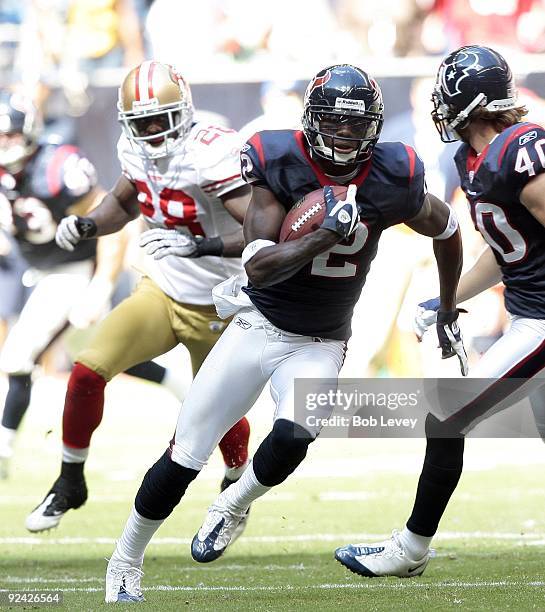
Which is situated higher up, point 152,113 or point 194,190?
point 152,113

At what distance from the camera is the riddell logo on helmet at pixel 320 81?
3696mm

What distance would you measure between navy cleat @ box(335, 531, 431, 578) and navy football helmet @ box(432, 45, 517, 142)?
138 centimetres

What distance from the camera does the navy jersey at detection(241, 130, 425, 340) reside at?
369 cm

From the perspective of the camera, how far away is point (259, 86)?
982 centimetres

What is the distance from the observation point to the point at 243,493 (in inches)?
151

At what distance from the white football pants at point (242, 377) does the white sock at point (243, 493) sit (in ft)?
0.49

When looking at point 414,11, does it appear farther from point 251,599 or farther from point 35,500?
point 251,599

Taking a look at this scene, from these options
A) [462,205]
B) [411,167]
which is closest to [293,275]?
[411,167]

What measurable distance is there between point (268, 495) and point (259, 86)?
4194 mm

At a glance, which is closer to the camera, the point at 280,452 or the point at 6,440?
the point at 280,452

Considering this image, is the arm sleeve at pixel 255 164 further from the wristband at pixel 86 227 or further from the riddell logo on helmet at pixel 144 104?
the wristband at pixel 86 227

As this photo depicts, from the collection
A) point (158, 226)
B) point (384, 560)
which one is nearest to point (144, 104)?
point (158, 226)

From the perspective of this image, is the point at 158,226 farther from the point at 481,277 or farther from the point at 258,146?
the point at 481,277

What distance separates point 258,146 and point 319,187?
0.75 ft
